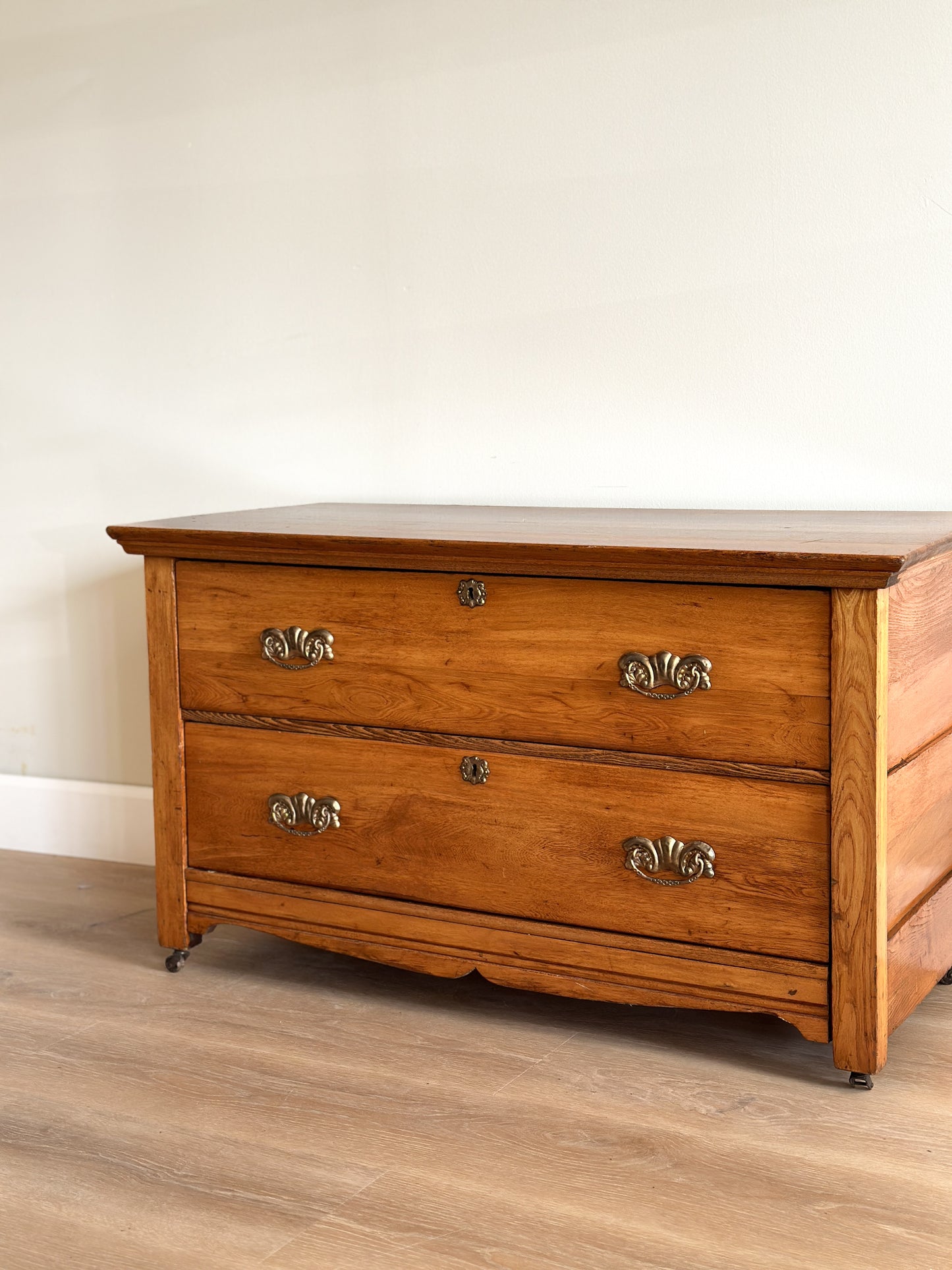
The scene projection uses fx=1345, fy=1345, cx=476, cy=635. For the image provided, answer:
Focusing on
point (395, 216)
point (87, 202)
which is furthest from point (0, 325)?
point (395, 216)

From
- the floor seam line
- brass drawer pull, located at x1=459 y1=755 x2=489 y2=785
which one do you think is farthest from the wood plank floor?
brass drawer pull, located at x1=459 y1=755 x2=489 y2=785

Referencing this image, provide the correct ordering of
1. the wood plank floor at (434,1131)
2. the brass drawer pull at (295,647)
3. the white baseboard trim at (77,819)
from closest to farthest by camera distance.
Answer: the wood plank floor at (434,1131) → the brass drawer pull at (295,647) → the white baseboard trim at (77,819)

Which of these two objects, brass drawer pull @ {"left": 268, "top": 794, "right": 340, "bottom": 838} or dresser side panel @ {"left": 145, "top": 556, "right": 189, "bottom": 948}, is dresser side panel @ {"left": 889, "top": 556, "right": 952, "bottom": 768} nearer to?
brass drawer pull @ {"left": 268, "top": 794, "right": 340, "bottom": 838}

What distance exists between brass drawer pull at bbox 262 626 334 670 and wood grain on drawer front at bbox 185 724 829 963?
0.11 metres

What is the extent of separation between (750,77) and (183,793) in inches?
52.6

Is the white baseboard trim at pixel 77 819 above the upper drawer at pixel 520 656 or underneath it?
underneath

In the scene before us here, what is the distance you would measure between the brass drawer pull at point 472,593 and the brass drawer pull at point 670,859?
0.35 metres

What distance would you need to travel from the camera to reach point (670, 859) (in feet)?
5.30

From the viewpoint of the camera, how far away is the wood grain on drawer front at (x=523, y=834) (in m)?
1.56

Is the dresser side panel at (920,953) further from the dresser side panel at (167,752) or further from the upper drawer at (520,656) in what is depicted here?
the dresser side panel at (167,752)

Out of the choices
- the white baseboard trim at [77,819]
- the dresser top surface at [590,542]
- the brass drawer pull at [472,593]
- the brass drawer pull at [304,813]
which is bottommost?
the white baseboard trim at [77,819]

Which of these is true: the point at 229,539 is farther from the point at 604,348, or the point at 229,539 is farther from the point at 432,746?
the point at 604,348

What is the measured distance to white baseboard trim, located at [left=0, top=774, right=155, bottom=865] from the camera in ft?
8.34

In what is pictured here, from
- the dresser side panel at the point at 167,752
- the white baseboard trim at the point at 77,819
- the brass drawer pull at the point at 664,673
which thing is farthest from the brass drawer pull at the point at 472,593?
the white baseboard trim at the point at 77,819
